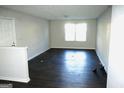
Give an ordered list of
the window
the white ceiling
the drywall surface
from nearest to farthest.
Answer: the drywall surface < the white ceiling < the window

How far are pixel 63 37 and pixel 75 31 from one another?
3.31 feet

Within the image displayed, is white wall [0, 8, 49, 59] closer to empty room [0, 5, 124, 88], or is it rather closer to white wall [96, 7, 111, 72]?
empty room [0, 5, 124, 88]

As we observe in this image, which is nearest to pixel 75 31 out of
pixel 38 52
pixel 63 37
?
pixel 63 37

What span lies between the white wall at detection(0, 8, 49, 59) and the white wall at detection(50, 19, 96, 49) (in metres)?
1.87

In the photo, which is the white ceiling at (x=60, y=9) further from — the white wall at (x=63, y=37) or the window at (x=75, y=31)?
the window at (x=75, y=31)

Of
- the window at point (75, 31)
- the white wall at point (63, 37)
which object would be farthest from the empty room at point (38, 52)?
the window at point (75, 31)

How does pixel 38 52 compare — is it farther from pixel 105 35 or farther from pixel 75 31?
pixel 105 35

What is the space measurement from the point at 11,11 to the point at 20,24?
0.70m

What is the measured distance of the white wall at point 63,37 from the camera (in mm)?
8438

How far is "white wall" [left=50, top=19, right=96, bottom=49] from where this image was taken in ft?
27.7

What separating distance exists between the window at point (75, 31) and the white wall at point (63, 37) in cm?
30

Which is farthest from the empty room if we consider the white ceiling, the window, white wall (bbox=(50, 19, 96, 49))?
the window
